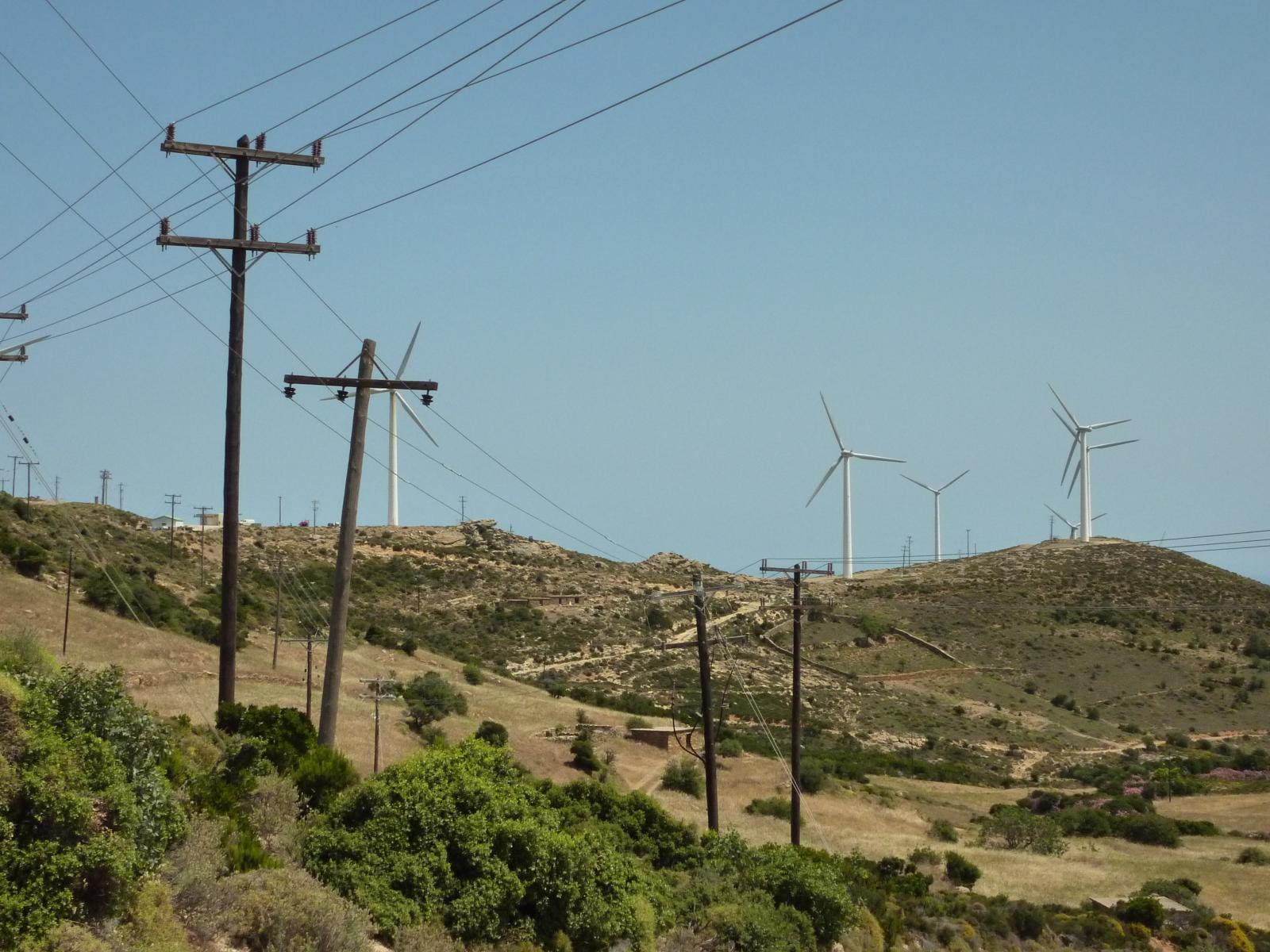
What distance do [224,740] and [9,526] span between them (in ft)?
173

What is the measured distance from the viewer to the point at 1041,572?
128625 millimetres

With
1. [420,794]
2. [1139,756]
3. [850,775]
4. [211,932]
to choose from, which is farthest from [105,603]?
[1139,756]

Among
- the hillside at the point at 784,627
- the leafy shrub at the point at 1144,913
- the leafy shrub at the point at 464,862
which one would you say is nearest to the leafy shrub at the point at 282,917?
the leafy shrub at the point at 464,862

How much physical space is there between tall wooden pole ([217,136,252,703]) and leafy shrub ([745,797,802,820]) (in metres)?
29.8

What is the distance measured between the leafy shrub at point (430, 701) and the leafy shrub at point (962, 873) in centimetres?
2100

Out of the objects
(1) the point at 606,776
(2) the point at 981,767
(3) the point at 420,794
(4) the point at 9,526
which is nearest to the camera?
(3) the point at 420,794

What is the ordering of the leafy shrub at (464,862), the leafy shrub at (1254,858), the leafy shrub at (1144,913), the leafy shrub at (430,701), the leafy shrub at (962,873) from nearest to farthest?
1. the leafy shrub at (464,862)
2. the leafy shrub at (1144,913)
3. the leafy shrub at (962,873)
4. the leafy shrub at (1254,858)
5. the leafy shrub at (430,701)

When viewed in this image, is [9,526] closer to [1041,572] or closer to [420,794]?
[420,794]

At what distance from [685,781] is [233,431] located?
32170 mm

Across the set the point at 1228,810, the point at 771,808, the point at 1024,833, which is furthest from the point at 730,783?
the point at 1228,810

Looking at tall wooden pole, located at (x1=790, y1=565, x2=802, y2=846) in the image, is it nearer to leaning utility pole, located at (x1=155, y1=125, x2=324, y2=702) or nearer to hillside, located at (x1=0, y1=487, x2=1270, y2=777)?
leaning utility pole, located at (x1=155, y1=125, x2=324, y2=702)

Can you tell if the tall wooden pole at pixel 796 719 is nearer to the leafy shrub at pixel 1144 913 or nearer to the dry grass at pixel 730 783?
the dry grass at pixel 730 783

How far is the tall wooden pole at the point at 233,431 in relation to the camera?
87.4 ft

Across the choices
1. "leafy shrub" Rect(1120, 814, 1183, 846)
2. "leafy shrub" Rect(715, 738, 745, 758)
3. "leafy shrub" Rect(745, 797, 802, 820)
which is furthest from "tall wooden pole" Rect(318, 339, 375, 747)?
"leafy shrub" Rect(1120, 814, 1183, 846)
